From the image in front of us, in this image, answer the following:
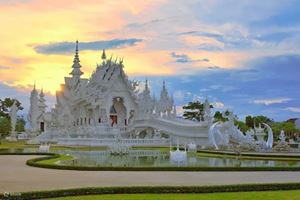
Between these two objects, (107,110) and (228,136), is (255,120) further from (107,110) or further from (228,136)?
(228,136)

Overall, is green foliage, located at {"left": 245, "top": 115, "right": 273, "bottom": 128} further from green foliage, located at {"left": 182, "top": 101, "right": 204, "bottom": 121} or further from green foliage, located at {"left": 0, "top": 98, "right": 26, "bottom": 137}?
green foliage, located at {"left": 0, "top": 98, "right": 26, "bottom": 137}

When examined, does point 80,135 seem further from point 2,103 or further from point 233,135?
point 2,103

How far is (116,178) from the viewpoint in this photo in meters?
14.6

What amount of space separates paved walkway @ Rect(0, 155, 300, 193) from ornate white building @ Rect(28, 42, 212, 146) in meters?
25.4

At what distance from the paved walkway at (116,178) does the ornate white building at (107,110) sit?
25.4m

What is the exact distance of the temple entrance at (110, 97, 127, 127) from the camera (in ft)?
174

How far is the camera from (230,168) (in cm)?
1742

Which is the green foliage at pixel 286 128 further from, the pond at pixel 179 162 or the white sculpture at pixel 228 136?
the pond at pixel 179 162

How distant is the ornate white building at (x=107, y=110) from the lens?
148 feet

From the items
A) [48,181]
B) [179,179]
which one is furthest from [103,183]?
[179,179]

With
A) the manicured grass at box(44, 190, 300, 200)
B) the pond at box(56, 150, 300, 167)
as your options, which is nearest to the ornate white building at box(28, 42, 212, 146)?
the pond at box(56, 150, 300, 167)

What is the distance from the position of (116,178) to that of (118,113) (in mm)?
39455

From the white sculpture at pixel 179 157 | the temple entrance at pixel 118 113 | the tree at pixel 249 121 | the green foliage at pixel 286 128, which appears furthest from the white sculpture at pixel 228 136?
the tree at pixel 249 121

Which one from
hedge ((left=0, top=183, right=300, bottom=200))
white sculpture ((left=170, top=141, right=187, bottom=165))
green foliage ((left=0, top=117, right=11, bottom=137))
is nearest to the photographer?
hedge ((left=0, top=183, right=300, bottom=200))
